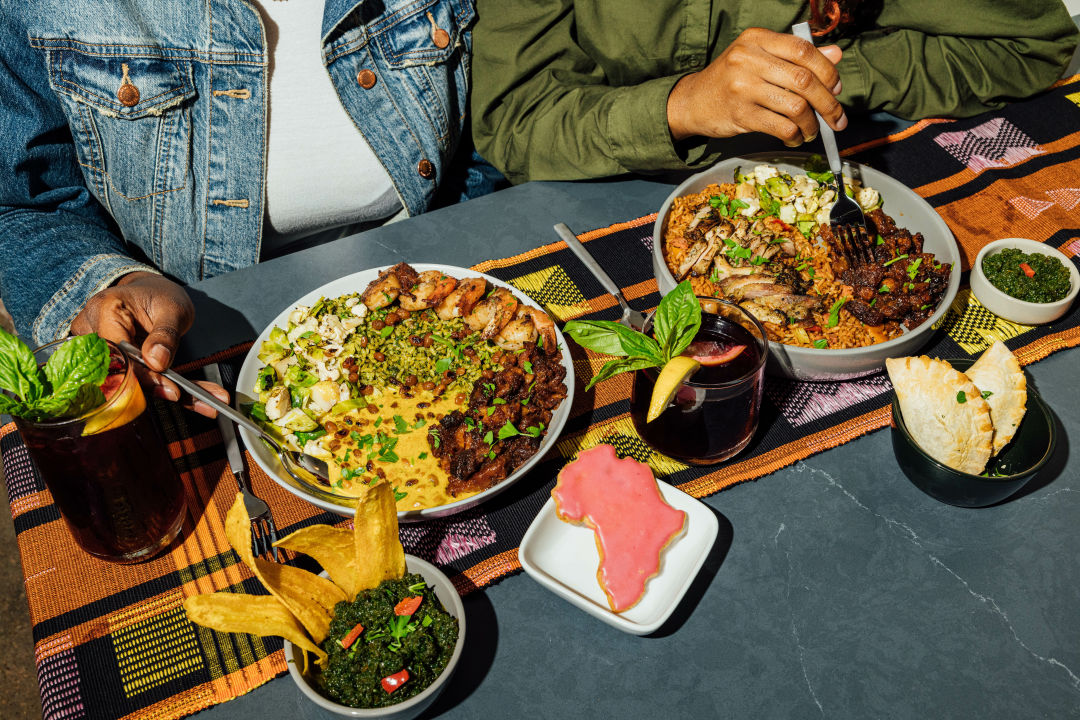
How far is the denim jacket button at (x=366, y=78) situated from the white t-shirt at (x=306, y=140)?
0.08m

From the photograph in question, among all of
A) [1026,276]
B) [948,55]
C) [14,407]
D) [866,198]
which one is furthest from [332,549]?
[948,55]

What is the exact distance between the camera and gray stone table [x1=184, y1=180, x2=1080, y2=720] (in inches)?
47.5

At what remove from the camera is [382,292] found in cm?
163

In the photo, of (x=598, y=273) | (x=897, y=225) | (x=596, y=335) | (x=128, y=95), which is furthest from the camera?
(x=128, y=95)

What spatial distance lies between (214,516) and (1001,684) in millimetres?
1411

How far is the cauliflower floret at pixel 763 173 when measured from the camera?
1832 mm

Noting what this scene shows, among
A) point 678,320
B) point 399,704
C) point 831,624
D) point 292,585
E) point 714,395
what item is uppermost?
point 678,320

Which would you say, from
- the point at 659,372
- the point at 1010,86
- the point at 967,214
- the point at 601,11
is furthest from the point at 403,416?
the point at 1010,86

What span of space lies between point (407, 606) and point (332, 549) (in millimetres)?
144

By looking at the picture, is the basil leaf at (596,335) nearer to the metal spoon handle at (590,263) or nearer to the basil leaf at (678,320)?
the basil leaf at (678,320)

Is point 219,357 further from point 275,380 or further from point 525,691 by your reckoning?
point 525,691

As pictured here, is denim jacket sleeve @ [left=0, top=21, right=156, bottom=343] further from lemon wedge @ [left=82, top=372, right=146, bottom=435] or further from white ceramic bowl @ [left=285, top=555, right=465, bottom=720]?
white ceramic bowl @ [left=285, top=555, right=465, bottom=720]

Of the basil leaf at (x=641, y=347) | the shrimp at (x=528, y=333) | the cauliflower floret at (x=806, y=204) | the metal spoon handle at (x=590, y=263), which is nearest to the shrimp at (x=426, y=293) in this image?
the shrimp at (x=528, y=333)

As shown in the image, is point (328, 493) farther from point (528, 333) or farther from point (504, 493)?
point (528, 333)
